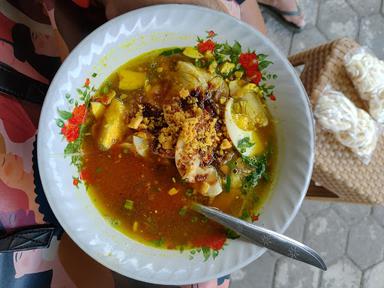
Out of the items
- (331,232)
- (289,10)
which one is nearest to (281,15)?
(289,10)

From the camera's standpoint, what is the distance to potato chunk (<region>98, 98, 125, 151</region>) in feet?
3.82

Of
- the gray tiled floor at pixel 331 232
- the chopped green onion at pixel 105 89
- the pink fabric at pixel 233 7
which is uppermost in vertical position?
the pink fabric at pixel 233 7

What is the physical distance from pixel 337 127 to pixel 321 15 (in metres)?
0.89

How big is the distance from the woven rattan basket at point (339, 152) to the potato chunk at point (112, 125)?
683 mm

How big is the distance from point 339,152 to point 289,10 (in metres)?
0.80

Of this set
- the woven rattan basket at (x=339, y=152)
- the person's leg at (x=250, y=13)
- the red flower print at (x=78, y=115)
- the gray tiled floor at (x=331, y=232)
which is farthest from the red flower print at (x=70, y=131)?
the gray tiled floor at (x=331, y=232)

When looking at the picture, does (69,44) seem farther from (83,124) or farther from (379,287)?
(379,287)

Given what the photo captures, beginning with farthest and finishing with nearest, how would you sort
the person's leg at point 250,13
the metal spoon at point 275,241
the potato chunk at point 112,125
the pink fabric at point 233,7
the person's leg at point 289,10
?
the person's leg at point 289,10
the person's leg at point 250,13
the pink fabric at point 233,7
the potato chunk at point 112,125
the metal spoon at point 275,241

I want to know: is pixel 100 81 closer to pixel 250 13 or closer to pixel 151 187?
pixel 151 187

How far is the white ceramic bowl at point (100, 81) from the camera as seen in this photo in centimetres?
108

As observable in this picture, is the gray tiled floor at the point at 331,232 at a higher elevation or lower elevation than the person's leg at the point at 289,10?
lower

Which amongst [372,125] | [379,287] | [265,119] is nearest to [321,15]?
[372,125]

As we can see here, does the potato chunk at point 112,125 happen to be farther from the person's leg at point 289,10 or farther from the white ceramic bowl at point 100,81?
the person's leg at point 289,10

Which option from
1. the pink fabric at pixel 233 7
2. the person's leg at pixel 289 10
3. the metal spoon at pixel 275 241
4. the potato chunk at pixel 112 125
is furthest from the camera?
the person's leg at pixel 289 10
